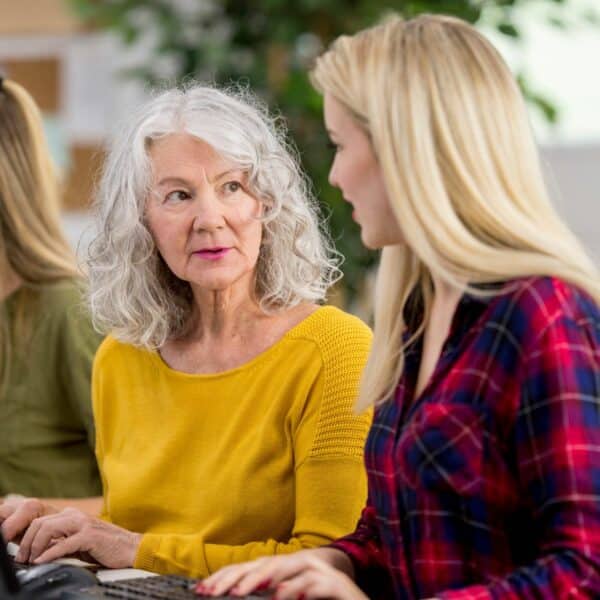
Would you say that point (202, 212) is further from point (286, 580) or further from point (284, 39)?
point (284, 39)

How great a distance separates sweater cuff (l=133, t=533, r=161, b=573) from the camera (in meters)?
1.64

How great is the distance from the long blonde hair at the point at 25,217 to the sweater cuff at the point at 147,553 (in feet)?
2.35

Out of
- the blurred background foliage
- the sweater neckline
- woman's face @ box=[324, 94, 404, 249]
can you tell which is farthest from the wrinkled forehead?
the blurred background foliage

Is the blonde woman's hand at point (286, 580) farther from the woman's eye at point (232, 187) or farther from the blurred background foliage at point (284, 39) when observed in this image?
the blurred background foliage at point (284, 39)

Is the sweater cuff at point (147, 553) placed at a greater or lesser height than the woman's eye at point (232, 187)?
lesser

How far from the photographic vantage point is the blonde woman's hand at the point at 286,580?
1232mm

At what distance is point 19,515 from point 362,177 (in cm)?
71

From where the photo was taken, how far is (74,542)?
5.31 ft

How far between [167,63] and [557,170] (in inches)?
54.4

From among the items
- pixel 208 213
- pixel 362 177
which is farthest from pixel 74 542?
pixel 362 177

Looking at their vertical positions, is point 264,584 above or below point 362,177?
below

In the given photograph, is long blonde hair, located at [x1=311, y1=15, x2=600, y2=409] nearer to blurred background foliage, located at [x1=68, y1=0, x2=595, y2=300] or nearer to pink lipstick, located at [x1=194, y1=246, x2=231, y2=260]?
pink lipstick, located at [x1=194, y1=246, x2=231, y2=260]

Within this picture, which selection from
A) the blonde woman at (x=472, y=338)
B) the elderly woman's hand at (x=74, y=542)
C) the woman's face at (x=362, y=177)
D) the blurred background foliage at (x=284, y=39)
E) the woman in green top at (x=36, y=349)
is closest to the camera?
the blonde woman at (x=472, y=338)

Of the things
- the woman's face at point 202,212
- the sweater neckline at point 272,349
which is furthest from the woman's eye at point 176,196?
the sweater neckline at point 272,349
